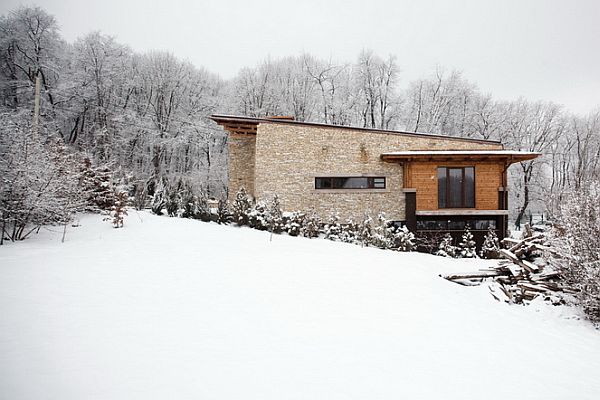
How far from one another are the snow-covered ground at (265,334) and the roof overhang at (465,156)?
7.83 m

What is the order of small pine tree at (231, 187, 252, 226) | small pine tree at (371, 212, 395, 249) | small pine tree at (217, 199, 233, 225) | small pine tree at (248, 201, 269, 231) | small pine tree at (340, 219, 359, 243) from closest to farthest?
small pine tree at (371, 212, 395, 249), small pine tree at (340, 219, 359, 243), small pine tree at (248, 201, 269, 231), small pine tree at (231, 187, 252, 226), small pine tree at (217, 199, 233, 225)

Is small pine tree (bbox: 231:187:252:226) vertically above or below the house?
below

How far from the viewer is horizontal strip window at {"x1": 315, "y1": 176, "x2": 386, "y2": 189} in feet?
46.1

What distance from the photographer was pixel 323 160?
1429 cm

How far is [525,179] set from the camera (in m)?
23.7

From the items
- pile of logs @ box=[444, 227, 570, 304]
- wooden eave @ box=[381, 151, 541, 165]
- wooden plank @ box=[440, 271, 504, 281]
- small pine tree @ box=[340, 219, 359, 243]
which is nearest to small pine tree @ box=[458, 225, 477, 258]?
pile of logs @ box=[444, 227, 570, 304]

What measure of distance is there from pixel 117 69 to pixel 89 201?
1570 cm

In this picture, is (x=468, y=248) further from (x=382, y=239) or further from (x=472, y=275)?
(x=472, y=275)

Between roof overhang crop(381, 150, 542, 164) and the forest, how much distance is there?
9.05 metres

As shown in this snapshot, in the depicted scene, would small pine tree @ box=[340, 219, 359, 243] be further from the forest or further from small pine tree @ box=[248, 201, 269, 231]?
the forest

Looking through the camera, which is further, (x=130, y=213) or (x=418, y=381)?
(x=130, y=213)

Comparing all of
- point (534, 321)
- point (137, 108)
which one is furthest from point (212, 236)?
point (137, 108)

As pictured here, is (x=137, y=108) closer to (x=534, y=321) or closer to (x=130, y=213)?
(x=130, y=213)

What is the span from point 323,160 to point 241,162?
4.94m
